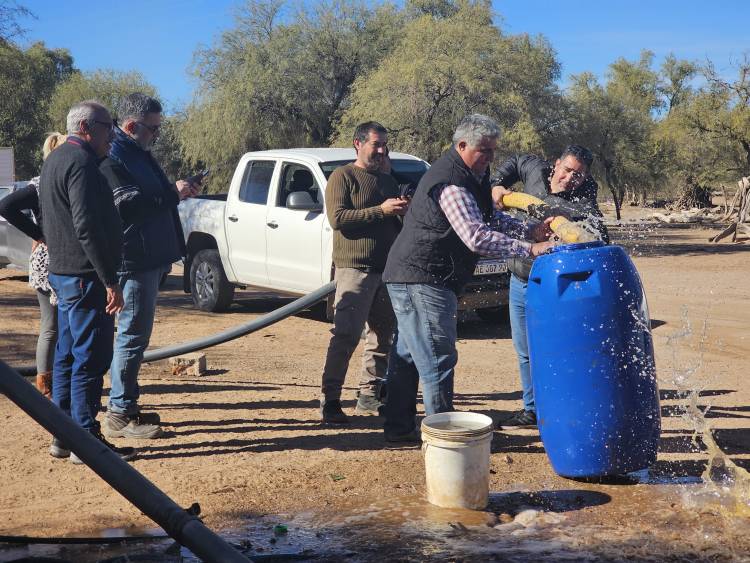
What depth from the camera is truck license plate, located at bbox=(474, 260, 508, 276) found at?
9383 mm

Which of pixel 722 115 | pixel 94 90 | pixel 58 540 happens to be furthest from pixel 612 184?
pixel 58 540

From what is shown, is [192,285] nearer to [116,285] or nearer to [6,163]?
[116,285]

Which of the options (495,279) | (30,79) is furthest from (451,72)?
(30,79)

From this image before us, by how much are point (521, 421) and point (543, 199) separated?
1.44m

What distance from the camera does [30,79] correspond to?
43031 mm

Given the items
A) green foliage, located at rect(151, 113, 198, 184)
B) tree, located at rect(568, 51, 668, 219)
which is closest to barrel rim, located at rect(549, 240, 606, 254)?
tree, located at rect(568, 51, 668, 219)

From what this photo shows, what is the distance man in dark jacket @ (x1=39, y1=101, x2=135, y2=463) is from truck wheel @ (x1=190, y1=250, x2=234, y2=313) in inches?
247

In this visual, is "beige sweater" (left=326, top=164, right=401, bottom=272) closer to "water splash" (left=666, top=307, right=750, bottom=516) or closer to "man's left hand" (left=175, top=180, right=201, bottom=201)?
"man's left hand" (left=175, top=180, right=201, bottom=201)

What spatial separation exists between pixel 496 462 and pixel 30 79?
139 feet

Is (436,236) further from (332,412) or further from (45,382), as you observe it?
(45,382)

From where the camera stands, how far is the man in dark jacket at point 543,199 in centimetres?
559

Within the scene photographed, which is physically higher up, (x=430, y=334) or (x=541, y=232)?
(x=541, y=232)

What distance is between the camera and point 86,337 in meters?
5.03

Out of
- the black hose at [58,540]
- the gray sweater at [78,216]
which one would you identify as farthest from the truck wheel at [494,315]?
the black hose at [58,540]
